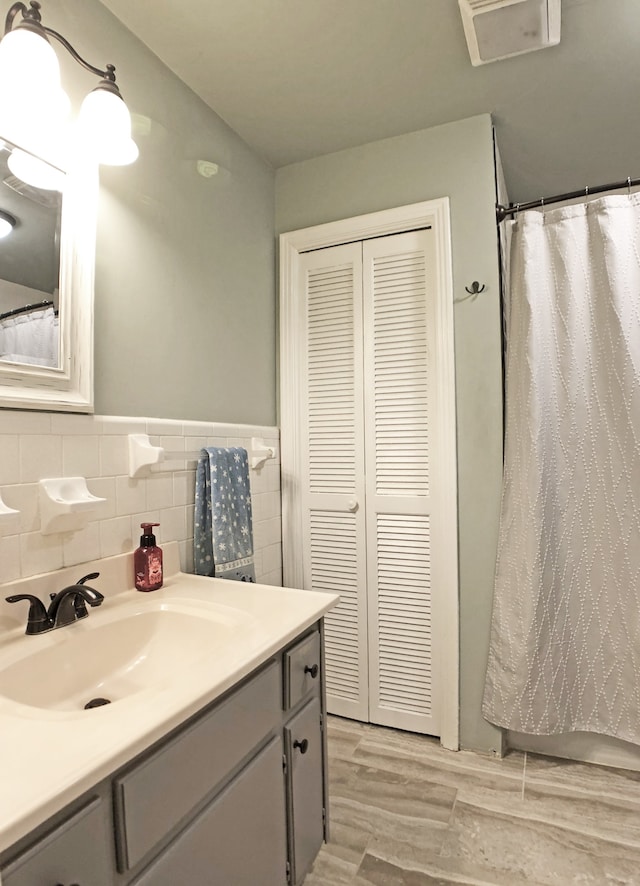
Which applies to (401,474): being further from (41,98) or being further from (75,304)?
(41,98)

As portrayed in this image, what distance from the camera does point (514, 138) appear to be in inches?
81.9

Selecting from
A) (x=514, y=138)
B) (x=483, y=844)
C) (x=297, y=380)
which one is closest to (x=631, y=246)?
(x=514, y=138)

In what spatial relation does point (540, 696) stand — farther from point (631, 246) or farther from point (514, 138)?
point (514, 138)

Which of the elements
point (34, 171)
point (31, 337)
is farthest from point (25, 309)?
point (34, 171)

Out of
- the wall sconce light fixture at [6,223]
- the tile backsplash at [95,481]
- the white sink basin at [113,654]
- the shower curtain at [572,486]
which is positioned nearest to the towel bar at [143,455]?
the tile backsplash at [95,481]

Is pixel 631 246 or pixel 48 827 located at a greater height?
pixel 631 246

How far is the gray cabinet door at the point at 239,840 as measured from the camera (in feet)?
2.68

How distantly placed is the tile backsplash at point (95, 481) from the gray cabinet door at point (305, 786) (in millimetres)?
614

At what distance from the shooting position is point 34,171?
1.17 meters

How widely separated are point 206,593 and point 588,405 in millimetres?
1402

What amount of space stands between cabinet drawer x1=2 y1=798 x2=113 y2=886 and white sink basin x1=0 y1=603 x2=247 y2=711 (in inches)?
8.5

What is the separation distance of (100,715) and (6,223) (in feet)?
3.39

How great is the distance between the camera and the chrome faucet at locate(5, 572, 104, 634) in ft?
3.42

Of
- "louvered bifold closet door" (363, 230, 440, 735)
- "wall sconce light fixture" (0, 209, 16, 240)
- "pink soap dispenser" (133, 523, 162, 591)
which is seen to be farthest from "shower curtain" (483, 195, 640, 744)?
"wall sconce light fixture" (0, 209, 16, 240)
